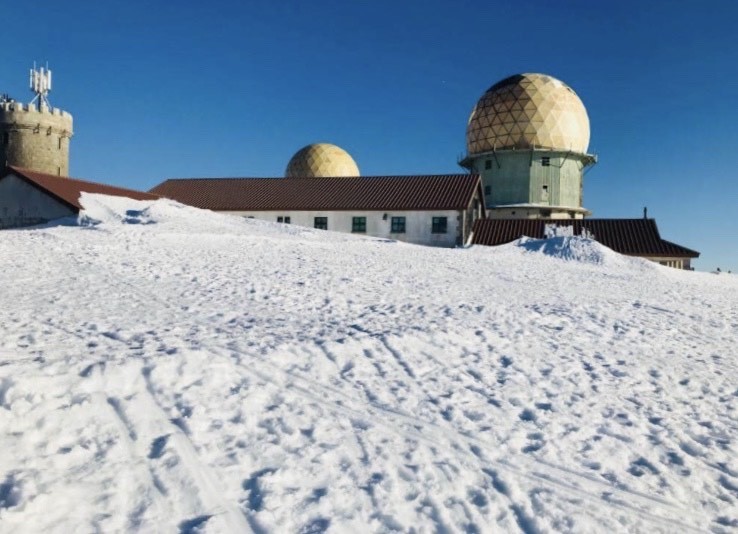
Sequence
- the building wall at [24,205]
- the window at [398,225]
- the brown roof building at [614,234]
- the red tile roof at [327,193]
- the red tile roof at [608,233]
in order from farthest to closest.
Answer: the red tile roof at [327,193]
the window at [398,225]
the red tile roof at [608,233]
the brown roof building at [614,234]
the building wall at [24,205]

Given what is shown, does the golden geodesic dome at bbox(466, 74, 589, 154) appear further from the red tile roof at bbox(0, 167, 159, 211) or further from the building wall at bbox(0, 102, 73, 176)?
the building wall at bbox(0, 102, 73, 176)

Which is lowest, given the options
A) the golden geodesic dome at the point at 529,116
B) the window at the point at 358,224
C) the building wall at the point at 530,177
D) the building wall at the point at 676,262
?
the building wall at the point at 676,262

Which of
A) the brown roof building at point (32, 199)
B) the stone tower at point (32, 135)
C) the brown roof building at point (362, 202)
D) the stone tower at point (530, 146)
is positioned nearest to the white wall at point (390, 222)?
the brown roof building at point (362, 202)

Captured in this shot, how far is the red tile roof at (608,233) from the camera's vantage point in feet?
111

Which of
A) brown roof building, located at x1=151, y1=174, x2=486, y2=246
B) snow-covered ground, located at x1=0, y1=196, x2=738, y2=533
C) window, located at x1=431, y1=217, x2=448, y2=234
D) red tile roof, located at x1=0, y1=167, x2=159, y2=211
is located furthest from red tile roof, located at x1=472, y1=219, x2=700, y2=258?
snow-covered ground, located at x1=0, y1=196, x2=738, y2=533

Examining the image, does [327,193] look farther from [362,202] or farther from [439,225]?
[439,225]

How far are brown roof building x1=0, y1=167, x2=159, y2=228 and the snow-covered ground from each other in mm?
17374

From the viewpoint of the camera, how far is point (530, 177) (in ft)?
146

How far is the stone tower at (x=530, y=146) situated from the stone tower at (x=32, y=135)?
33.7 metres

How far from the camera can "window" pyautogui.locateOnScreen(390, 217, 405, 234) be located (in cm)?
3581

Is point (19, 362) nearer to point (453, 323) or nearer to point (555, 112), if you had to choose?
point (453, 323)

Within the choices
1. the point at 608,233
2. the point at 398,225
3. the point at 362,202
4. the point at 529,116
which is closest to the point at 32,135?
the point at 362,202

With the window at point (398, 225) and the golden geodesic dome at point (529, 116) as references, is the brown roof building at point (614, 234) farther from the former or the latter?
the golden geodesic dome at point (529, 116)

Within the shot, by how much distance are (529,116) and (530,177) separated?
4615mm
